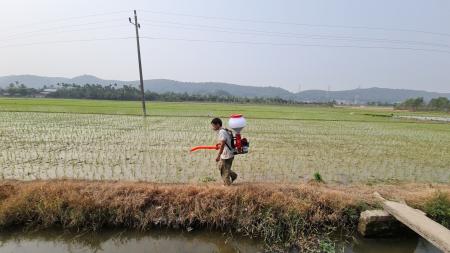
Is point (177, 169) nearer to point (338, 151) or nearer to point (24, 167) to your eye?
point (24, 167)

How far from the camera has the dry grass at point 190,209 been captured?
4.58 meters

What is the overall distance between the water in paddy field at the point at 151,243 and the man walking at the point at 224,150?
1.08m

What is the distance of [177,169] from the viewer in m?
7.08

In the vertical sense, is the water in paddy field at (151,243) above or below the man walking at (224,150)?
below

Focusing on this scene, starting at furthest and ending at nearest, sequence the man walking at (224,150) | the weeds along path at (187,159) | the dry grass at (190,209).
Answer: the weeds along path at (187,159) → the man walking at (224,150) → the dry grass at (190,209)

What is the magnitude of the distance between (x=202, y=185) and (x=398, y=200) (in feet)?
11.0

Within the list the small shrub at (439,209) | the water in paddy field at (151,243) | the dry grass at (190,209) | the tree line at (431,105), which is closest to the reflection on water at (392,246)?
the water in paddy field at (151,243)

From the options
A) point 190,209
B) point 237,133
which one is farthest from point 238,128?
point 190,209

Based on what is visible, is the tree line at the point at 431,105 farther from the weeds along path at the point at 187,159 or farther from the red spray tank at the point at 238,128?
the red spray tank at the point at 238,128

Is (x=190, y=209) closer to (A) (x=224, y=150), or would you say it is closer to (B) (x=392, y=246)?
(A) (x=224, y=150)

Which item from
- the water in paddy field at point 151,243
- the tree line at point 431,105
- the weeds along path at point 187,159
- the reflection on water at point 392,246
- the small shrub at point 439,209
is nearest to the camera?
the water in paddy field at point 151,243

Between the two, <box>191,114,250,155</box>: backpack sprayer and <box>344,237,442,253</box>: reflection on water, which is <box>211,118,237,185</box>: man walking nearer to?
<box>191,114,250,155</box>: backpack sprayer

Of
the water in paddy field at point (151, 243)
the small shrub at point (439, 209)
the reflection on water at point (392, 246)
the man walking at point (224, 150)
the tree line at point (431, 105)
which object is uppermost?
the man walking at point (224, 150)

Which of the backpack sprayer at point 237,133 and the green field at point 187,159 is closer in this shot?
the backpack sprayer at point 237,133
